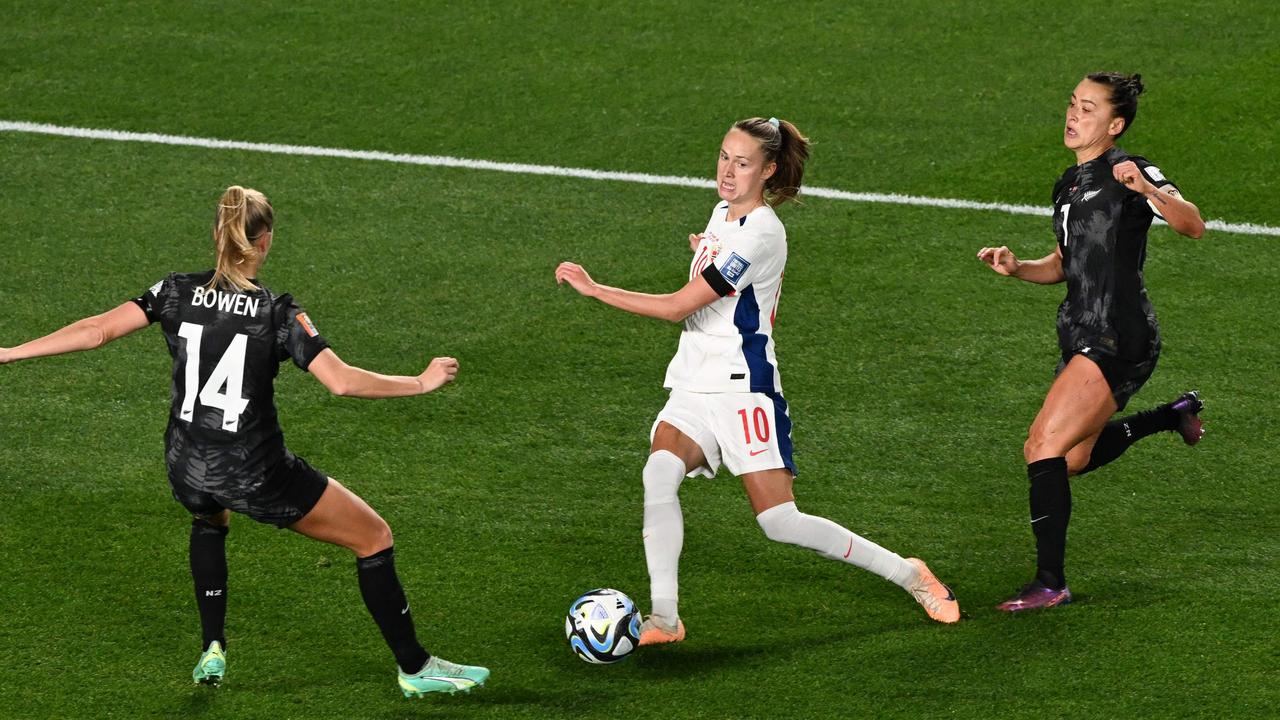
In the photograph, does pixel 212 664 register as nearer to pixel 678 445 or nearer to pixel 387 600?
pixel 387 600

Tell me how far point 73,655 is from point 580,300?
454 cm

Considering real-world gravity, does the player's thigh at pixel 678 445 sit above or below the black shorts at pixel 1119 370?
below

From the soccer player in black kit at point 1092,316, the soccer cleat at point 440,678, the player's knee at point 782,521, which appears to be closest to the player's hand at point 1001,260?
the soccer player in black kit at point 1092,316

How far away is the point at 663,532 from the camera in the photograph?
257 inches

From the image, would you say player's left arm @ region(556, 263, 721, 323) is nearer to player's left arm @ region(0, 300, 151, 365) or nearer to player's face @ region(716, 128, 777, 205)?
player's face @ region(716, 128, 777, 205)

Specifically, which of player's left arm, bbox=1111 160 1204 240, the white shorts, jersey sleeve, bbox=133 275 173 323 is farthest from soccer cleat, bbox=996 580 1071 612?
jersey sleeve, bbox=133 275 173 323

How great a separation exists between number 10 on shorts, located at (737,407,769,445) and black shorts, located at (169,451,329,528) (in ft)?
5.38

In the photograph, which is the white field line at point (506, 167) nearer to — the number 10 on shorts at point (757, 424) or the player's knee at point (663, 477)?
the number 10 on shorts at point (757, 424)

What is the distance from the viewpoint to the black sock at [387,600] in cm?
602

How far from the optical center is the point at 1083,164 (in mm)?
6906

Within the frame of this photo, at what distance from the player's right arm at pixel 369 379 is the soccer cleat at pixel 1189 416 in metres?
3.77

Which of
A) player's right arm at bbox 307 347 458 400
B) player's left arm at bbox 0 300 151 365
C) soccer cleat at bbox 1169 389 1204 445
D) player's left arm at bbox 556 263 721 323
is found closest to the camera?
player's right arm at bbox 307 347 458 400

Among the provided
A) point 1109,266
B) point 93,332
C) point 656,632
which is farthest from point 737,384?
point 93,332

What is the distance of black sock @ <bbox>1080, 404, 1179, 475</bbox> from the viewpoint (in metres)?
7.46
